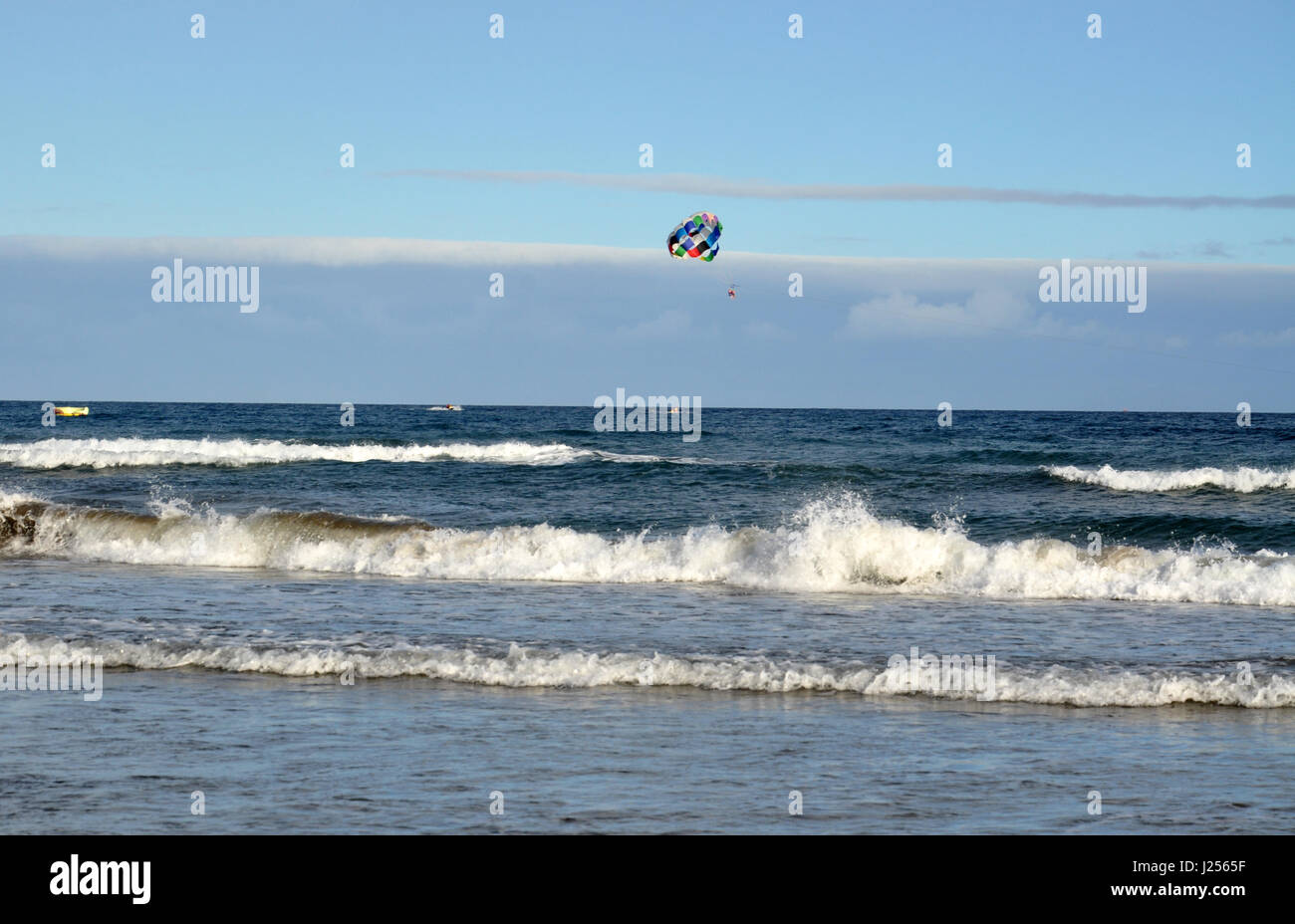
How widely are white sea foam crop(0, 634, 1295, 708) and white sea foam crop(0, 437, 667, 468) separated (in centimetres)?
2532

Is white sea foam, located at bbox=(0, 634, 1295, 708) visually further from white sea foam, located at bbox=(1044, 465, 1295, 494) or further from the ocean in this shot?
white sea foam, located at bbox=(1044, 465, 1295, 494)

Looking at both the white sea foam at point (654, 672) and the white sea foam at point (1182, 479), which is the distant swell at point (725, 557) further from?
the white sea foam at point (1182, 479)

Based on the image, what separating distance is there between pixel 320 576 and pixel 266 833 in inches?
472

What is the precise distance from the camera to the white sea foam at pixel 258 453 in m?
36.8

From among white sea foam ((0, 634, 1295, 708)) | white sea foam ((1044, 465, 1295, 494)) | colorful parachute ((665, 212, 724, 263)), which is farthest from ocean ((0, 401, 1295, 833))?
colorful parachute ((665, 212, 724, 263))

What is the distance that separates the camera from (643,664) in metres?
10.7

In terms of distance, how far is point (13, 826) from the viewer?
20.6 feet

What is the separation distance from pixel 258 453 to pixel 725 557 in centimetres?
2536

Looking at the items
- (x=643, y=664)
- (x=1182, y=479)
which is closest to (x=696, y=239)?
(x=1182, y=479)

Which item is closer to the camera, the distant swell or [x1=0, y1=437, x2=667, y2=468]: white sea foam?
the distant swell

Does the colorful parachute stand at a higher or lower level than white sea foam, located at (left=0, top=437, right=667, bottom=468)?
higher

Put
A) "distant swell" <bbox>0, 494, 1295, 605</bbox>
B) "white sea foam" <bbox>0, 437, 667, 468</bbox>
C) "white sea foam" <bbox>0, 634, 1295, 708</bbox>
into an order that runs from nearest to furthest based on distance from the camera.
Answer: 1. "white sea foam" <bbox>0, 634, 1295, 708</bbox>
2. "distant swell" <bbox>0, 494, 1295, 605</bbox>
3. "white sea foam" <bbox>0, 437, 667, 468</bbox>

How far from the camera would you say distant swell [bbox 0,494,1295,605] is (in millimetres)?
16625

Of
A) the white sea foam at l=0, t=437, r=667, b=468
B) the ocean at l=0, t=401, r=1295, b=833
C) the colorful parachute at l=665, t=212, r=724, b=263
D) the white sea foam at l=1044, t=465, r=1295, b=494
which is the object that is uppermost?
the colorful parachute at l=665, t=212, r=724, b=263
